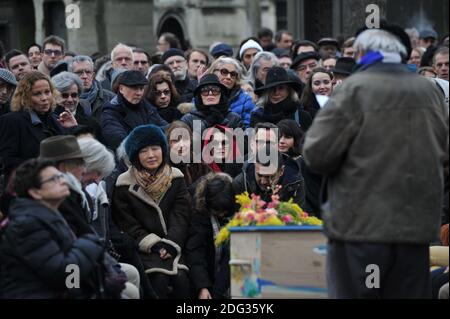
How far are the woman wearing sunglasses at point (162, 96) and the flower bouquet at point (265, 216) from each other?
4.21 metres

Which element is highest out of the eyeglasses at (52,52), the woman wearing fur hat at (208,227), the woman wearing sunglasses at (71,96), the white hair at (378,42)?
the white hair at (378,42)

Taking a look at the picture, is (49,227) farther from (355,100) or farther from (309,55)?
(309,55)

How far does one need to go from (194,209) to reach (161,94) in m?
3.11

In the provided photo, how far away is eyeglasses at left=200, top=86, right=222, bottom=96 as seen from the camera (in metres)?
14.0

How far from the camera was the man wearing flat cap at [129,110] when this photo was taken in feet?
45.7

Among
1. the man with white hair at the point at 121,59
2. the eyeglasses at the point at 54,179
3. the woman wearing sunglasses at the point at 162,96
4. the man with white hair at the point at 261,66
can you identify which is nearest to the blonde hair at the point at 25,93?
the woman wearing sunglasses at the point at 162,96

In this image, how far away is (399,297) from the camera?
838cm

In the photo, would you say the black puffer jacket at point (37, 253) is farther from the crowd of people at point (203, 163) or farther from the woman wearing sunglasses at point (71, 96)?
the woman wearing sunglasses at point (71, 96)

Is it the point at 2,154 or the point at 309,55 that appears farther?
the point at 309,55

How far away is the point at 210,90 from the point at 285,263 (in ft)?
17.1

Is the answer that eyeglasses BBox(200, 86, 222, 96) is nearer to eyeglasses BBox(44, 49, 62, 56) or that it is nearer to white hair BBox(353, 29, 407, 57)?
eyeglasses BBox(44, 49, 62, 56)
